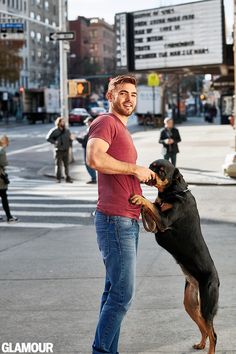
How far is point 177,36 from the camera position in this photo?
29.6m

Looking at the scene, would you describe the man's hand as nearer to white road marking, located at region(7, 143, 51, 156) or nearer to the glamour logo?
the glamour logo

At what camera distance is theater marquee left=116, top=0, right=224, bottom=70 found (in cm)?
2803

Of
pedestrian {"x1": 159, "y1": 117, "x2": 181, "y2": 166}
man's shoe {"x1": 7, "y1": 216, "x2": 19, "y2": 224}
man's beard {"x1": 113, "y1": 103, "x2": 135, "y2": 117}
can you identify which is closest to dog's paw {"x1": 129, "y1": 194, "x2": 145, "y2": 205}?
man's beard {"x1": 113, "y1": 103, "x2": 135, "y2": 117}

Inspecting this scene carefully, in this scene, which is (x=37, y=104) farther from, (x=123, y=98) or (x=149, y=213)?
(x=149, y=213)

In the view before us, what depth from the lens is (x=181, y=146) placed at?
32844mm

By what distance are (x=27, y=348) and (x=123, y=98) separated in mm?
2169

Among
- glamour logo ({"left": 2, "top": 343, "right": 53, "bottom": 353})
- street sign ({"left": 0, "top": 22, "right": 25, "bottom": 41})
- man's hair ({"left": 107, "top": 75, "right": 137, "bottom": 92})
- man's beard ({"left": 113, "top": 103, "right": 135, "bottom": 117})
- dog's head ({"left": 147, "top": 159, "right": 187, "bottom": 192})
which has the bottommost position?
glamour logo ({"left": 2, "top": 343, "right": 53, "bottom": 353})

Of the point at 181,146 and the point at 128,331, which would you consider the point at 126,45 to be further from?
the point at 128,331

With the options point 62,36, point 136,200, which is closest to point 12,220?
point 136,200

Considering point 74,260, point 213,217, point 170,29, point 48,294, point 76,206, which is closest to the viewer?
point 48,294

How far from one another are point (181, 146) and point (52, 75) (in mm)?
72603

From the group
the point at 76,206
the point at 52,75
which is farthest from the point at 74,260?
the point at 52,75

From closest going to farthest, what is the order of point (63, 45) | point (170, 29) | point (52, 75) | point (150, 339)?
point (150, 339)
point (63, 45)
point (170, 29)
point (52, 75)

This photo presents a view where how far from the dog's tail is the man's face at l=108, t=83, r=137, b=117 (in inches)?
52.4
